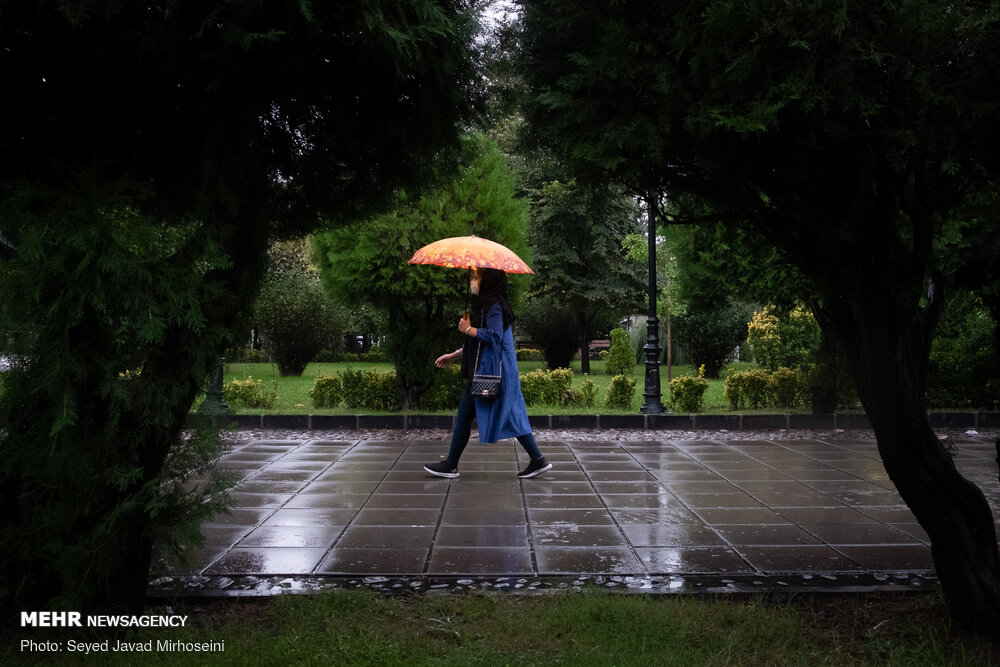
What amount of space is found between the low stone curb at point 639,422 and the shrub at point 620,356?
913 centimetres

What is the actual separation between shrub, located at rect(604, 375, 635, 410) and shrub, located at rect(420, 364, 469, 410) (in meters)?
2.51

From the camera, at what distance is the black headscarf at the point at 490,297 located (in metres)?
6.94

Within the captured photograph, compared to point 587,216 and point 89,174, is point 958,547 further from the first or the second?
point 587,216

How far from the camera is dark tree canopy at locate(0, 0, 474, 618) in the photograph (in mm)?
2816

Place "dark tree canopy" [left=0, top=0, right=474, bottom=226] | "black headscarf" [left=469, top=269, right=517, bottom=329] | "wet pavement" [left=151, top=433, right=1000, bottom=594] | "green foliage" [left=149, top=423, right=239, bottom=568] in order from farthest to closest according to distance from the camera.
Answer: "black headscarf" [left=469, top=269, right=517, bottom=329]
"wet pavement" [left=151, top=433, right=1000, bottom=594]
"green foliage" [left=149, top=423, right=239, bottom=568]
"dark tree canopy" [left=0, top=0, right=474, bottom=226]

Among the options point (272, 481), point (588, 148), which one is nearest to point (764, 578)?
point (588, 148)

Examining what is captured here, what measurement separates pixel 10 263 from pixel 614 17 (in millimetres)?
2513

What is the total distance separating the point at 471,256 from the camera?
6.84 metres

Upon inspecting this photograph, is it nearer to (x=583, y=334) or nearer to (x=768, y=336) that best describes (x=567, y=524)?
(x=768, y=336)

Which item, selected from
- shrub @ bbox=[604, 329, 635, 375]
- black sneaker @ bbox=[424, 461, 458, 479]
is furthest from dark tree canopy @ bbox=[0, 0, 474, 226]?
shrub @ bbox=[604, 329, 635, 375]

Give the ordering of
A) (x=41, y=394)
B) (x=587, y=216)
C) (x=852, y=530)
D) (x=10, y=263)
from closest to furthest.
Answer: (x=10, y=263) → (x=41, y=394) → (x=852, y=530) → (x=587, y=216)

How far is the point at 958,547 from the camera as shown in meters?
3.30

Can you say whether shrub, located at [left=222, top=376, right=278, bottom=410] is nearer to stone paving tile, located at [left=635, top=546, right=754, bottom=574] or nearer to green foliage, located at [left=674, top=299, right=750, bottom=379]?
stone paving tile, located at [left=635, top=546, right=754, bottom=574]

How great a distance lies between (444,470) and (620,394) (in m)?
5.57
